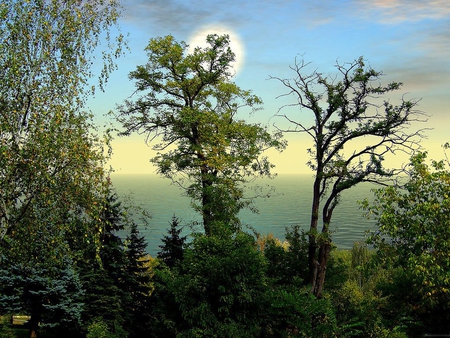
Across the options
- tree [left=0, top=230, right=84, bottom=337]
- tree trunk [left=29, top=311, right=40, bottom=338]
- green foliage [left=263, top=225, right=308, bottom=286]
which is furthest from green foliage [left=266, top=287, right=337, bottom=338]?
→ tree trunk [left=29, top=311, right=40, bottom=338]

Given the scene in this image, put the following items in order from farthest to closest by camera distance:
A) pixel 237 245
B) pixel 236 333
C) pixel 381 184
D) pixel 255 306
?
1. pixel 381 184
2. pixel 237 245
3. pixel 255 306
4. pixel 236 333

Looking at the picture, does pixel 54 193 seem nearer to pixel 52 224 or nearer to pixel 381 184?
pixel 52 224

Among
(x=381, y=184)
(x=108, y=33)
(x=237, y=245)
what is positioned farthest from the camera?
(x=381, y=184)

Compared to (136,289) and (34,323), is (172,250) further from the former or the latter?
(34,323)

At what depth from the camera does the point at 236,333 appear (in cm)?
1255

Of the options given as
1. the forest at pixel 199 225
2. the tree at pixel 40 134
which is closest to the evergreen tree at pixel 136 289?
the forest at pixel 199 225

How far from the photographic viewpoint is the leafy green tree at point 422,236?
46.2ft

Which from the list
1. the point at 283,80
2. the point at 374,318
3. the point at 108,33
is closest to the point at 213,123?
the point at 283,80

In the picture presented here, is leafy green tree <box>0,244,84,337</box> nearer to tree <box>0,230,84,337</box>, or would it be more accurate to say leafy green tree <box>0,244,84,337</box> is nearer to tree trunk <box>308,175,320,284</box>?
tree <box>0,230,84,337</box>

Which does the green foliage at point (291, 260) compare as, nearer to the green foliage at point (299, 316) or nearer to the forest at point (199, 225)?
the forest at point (199, 225)

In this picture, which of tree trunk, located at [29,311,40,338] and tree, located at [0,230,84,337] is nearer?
tree, located at [0,230,84,337]

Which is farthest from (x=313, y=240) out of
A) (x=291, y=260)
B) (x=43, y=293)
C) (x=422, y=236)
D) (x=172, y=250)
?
(x=43, y=293)

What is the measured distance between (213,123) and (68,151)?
11234 millimetres

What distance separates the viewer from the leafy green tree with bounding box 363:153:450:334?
14.1m
